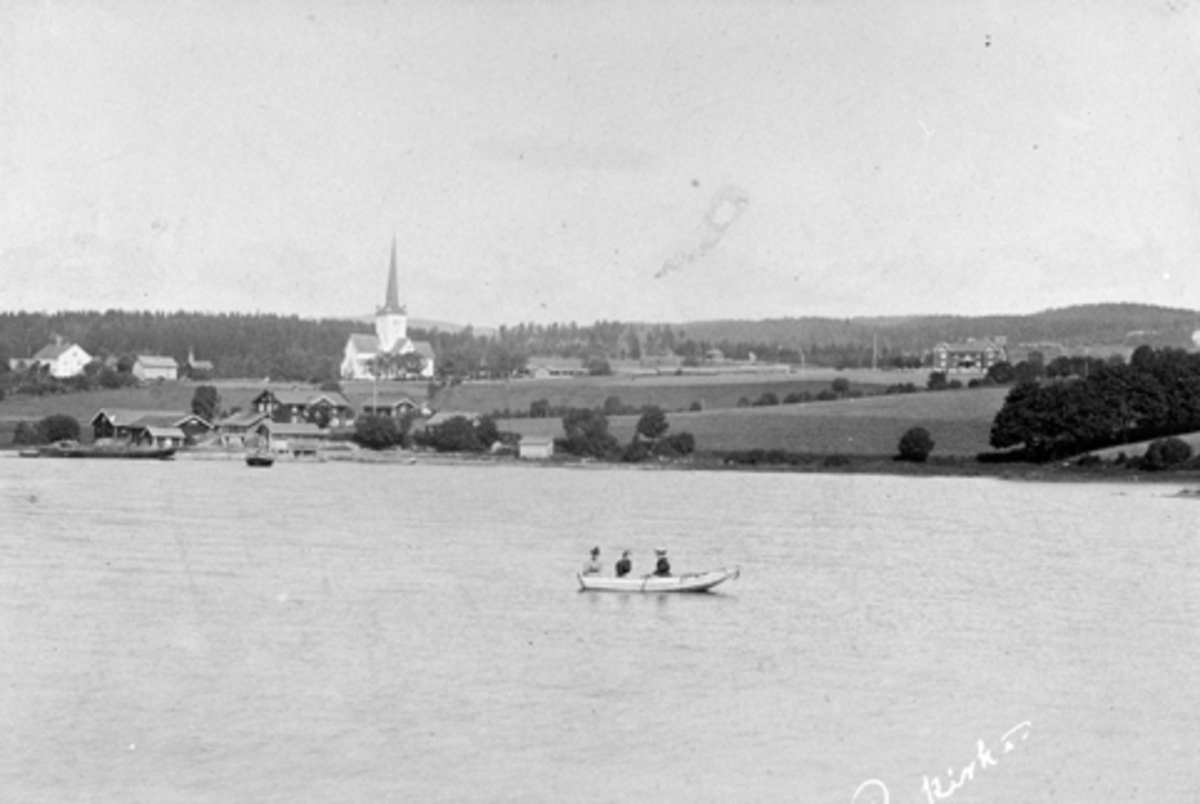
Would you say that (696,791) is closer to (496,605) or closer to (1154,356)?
(496,605)

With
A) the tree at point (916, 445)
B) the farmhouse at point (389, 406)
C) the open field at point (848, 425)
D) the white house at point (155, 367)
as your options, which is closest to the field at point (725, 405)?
the open field at point (848, 425)

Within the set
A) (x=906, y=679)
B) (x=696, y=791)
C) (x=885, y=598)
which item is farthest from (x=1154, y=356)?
(x=696, y=791)

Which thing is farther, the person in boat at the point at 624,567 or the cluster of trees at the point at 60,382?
the cluster of trees at the point at 60,382

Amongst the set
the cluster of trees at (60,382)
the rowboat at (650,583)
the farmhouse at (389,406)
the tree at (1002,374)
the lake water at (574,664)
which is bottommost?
the lake water at (574,664)

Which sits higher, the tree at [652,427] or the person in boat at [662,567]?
the tree at [652,427]

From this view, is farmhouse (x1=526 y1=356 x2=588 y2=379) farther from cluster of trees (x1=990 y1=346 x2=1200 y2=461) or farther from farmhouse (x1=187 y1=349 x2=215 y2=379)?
cluster of trees (x1=990 y1=346 x2=1200 y2=461)

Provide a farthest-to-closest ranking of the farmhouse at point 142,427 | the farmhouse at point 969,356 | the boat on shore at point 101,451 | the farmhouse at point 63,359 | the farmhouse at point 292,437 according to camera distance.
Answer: the farmhouse at point 63,359
the farmhouse at point 969,356
the farmhouse at point 142,427
the farmhouse at point 292,437
the boat on shore at point 101,451

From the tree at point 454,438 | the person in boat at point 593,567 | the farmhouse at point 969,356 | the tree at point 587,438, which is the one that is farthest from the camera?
the farmhouse at point 969,356

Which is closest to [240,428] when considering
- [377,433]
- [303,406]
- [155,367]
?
[303,406]

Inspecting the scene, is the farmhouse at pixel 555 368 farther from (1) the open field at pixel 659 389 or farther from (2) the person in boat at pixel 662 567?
(2) the person in boat at pixel 662 567
